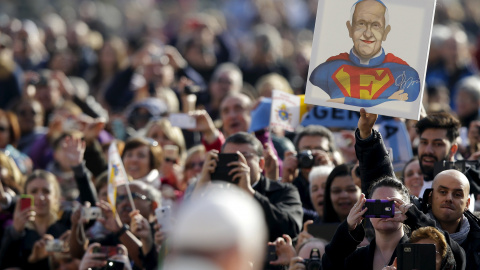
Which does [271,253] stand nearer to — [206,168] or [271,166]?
[206,168]

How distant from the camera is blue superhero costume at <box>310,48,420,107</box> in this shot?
23.2 ft

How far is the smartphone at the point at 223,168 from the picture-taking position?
7.65 meters

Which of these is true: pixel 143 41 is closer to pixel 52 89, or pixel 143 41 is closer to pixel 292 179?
pixel 52 89

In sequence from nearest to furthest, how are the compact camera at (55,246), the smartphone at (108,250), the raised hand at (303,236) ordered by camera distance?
the raised hand at (303,236)
the smartphone at (108,250)
the compact camera at (55,246)

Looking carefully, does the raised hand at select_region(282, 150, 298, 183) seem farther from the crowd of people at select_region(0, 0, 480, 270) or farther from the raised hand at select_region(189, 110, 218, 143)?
the raised hand at select_region(189, 110, 218, 143)

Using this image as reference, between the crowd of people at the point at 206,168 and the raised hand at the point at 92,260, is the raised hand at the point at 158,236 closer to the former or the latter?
the crowd of people at the point at 206,168

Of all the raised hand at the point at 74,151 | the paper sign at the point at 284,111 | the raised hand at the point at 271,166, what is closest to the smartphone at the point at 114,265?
the raised hand at the point at 271,166

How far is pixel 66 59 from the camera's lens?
16.3m

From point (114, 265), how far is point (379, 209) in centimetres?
218

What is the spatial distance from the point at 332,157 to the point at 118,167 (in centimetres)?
194

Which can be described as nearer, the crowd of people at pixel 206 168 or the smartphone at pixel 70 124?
the crowd of people at pixel 206 168

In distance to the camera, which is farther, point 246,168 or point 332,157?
point 332,157

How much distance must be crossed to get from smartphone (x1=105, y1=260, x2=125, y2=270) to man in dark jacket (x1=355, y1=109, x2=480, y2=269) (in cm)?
193

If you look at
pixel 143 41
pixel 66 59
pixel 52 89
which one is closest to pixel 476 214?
pixel 52 89
